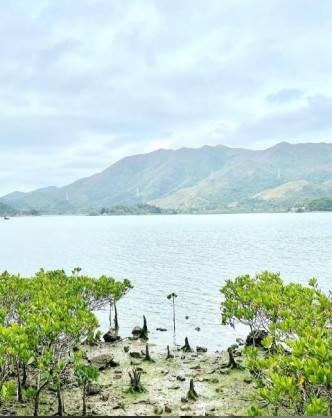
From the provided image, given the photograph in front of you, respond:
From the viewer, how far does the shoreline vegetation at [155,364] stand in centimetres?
1202

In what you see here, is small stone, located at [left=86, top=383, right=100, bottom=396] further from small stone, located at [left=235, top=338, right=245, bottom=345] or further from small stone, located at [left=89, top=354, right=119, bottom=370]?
small stone, located at [left=235, top=338, right=245, bottom=345]

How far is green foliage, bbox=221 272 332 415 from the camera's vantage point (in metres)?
10.5

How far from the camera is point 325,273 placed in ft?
212

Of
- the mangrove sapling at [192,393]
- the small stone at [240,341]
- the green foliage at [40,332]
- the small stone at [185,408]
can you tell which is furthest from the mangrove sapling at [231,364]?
the green foliage at [40,332]

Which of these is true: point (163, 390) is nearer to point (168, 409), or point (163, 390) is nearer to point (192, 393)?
point (192, 393)

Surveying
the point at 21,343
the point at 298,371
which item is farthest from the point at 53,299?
the point at 298,371

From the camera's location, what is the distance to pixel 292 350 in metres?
12.4

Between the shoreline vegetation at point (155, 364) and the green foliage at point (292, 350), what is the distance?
0.05 meters

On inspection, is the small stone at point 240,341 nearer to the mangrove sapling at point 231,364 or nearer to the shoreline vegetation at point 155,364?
the shoreline vegetation at point 155,364

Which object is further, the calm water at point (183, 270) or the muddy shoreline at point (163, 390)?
the calm water at point (183, 270)

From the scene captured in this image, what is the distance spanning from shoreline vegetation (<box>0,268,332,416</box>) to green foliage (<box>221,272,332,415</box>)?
0.05 m

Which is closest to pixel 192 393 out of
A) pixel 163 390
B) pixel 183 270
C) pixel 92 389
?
pixel 163 390

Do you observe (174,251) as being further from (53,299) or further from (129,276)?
(53,299)

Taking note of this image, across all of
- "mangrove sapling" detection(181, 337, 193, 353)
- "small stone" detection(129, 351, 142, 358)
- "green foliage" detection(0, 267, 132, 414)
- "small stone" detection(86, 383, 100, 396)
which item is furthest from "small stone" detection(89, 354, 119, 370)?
"mangrove sapling" detection(181, 337, 193, 353)
